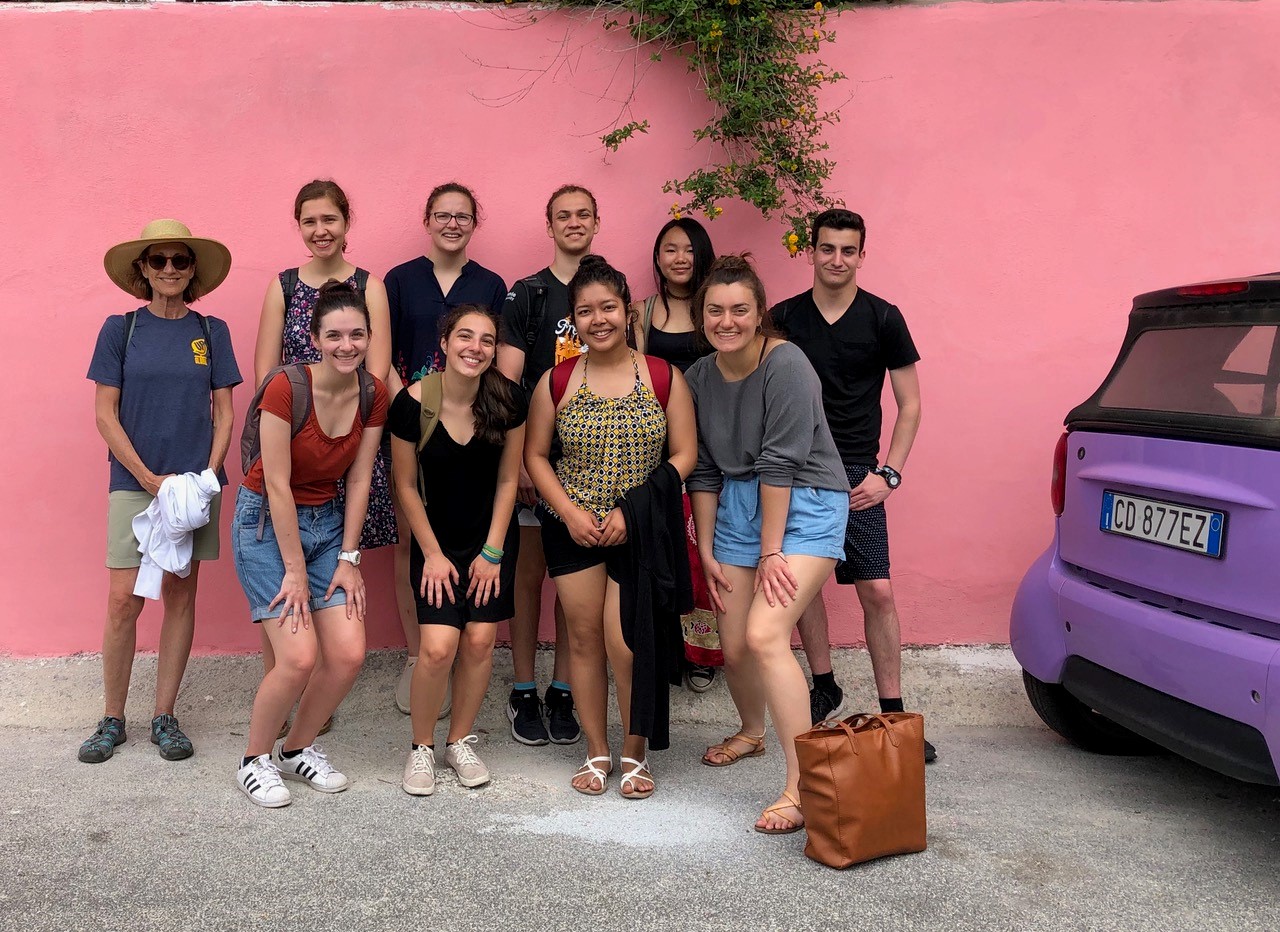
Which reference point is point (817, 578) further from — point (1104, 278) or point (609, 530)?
point (1104, 278)

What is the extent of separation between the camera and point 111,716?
4.49 metres

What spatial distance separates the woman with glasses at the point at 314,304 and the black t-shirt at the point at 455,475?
0.45 m

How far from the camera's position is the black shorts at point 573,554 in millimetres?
4043

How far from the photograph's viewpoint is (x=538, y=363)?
457cm

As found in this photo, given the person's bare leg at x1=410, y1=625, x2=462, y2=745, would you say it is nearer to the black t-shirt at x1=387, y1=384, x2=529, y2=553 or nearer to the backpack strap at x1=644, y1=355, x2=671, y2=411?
the black t-shirt at x1=387, y1=384, x2=529, y2=553

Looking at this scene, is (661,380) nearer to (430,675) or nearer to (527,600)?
(527,600)

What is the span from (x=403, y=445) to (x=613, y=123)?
6.44ft

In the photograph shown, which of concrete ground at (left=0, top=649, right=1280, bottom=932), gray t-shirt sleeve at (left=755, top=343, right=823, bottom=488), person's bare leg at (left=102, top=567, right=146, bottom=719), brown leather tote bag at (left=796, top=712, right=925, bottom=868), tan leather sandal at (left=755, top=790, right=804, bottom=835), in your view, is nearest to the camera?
concrete ground at (left=0, top=649, right=1280, bottom=932)

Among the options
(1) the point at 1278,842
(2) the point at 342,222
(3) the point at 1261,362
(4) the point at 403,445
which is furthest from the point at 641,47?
(1) the point at 1278,842

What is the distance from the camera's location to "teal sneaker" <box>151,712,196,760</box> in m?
4.35

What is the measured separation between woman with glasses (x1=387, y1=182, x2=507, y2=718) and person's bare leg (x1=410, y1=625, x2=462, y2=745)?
52 centimetres

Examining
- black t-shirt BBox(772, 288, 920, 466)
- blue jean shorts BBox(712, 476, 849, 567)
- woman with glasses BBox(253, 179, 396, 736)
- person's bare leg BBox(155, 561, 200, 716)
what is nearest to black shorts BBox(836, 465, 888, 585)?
black t-shirt BBox(772, 288, 920, 466)

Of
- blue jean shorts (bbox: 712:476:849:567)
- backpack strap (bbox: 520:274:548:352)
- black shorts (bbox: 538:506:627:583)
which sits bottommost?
black shorts (bbox: 538:506:627:583)

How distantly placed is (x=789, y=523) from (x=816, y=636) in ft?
3.34
